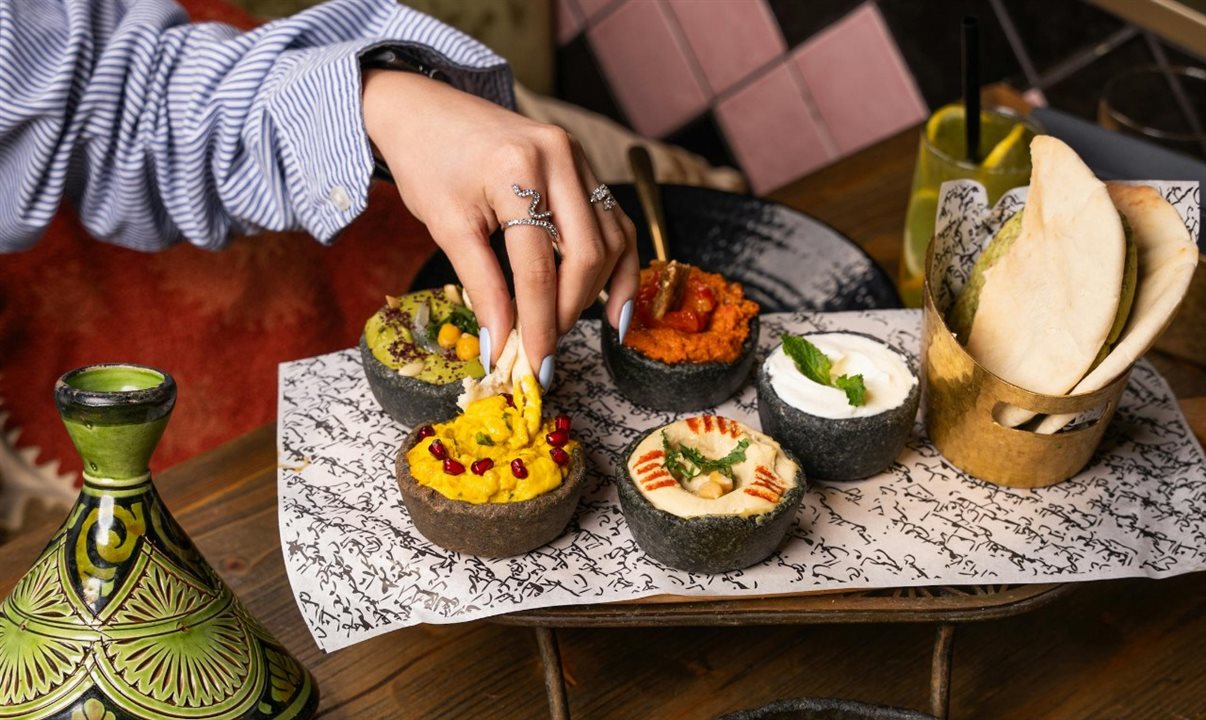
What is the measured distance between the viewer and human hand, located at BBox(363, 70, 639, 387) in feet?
4.25

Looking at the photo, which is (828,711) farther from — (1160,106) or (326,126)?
(1160,106)

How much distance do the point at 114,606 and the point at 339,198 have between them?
0.73 m

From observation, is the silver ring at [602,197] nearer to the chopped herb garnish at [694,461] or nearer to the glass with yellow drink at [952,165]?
the chopped herb garnish at [694,461]

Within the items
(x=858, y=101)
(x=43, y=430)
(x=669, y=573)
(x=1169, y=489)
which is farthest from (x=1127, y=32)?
(x=43, y=430)

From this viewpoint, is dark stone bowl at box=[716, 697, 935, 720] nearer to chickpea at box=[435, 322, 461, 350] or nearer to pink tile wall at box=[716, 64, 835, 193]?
chickpea at box=[435, 322, 461, 350]

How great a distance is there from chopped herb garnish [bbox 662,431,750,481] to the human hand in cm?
19

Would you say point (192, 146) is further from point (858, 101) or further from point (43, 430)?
point (858, 101)

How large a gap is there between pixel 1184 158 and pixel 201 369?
5.70 ft

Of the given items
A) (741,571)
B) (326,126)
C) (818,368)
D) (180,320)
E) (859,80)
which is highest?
(326,126)

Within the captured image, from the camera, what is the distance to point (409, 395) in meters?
1.36

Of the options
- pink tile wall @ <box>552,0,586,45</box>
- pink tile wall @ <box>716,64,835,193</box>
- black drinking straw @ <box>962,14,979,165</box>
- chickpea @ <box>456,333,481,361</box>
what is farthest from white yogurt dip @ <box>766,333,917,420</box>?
pink tile wall @ <box>552,0,586,45</box>

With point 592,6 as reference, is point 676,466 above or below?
above

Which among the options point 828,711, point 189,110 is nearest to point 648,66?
point 189,110

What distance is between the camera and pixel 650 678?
4.25 feet
